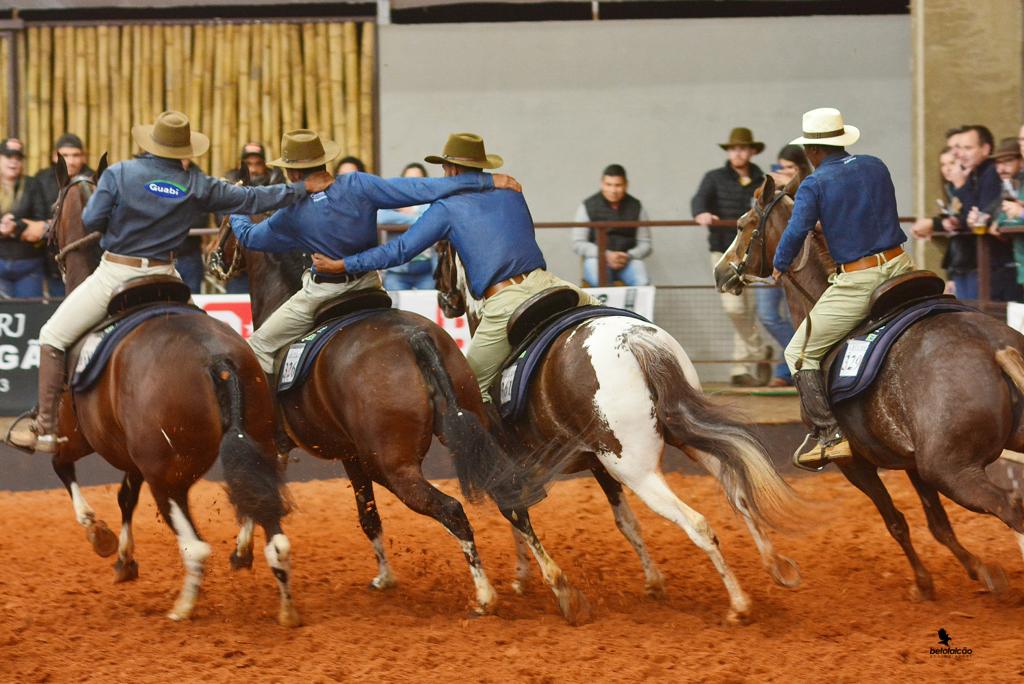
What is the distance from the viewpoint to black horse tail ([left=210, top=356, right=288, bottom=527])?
6.41 meters

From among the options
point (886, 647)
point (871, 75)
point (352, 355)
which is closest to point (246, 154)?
point (352, 355)

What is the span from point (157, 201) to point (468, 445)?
2.14 m

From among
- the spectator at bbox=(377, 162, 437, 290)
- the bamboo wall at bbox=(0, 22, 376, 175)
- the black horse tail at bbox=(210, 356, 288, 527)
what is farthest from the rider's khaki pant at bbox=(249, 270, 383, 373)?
the bamboo wall at bbox=(0, 22, 376, 175)

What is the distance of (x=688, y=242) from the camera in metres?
11.9

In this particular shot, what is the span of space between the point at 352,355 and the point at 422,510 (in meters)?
0.87

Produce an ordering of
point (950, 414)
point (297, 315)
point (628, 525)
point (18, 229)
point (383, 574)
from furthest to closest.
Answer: point (18, 229), point (383, 574), point (628, 525), point (297, 315), point (950, 414)

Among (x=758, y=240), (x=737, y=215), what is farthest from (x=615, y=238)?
(x=758, y=240)

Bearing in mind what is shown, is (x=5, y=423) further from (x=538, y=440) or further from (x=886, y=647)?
(x=886, y=647)

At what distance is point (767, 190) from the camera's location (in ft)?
24.6

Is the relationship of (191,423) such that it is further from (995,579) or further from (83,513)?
(995,579)

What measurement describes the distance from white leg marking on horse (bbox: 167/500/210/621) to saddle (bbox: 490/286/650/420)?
5.67ft

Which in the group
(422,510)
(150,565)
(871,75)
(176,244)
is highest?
(871,75)

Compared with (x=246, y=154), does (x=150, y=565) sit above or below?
below

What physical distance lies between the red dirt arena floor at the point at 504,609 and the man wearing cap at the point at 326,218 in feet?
3.78
